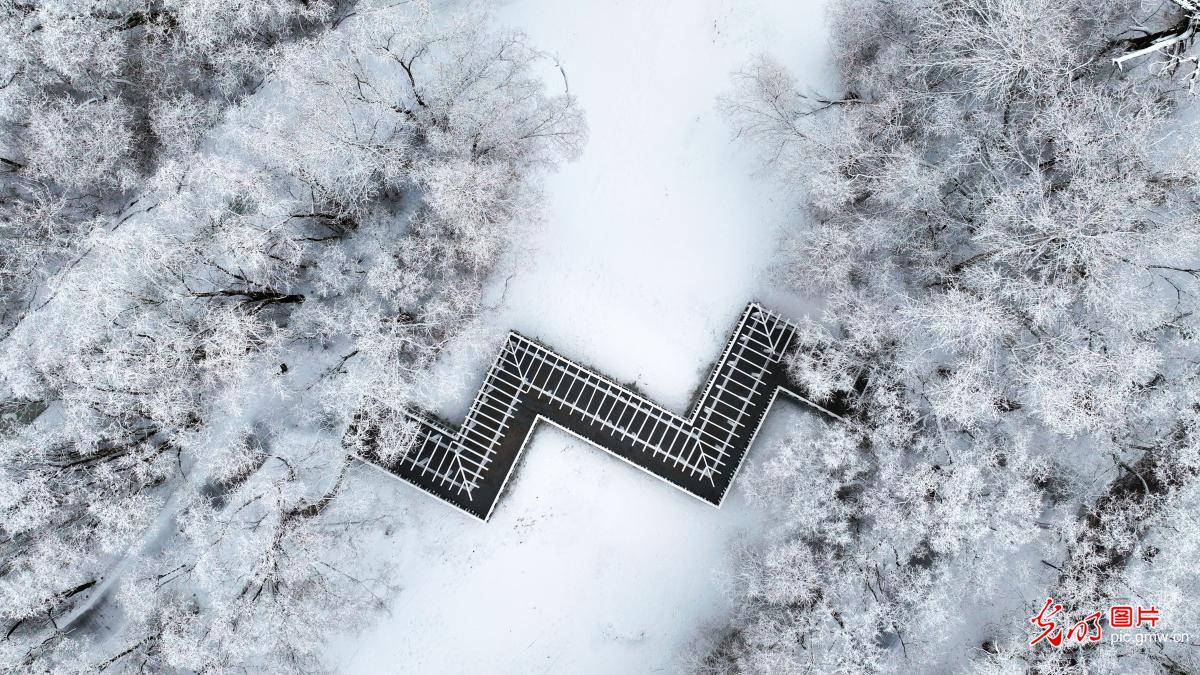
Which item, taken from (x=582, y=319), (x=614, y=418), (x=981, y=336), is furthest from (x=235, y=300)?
(x=981, y=336)

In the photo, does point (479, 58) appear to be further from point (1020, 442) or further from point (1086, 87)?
point (1020, 442)

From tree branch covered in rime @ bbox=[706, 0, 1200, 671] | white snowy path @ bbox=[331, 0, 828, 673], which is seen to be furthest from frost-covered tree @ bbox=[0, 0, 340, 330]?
tree branch covered in rime @ bbox=[706, 0, 1200, 671]

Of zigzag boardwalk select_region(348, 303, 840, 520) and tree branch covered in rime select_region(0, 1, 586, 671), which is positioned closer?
Result: tree branch covered in rime select_region(0, 1, 586, 671)

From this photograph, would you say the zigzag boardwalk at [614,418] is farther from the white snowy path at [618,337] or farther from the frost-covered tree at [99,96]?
the frost-covered tree at [99,96]

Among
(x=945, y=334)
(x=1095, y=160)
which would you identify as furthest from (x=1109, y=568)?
(x=1095, y=160)

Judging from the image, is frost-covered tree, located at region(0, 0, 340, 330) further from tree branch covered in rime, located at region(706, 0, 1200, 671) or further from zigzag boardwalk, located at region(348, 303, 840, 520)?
tree branch covered in rime, located at region(706, 0, 1200, 671)

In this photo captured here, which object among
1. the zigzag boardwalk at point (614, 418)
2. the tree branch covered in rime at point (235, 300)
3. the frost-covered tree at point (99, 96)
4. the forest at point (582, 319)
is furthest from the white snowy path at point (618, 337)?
the frost-covered tree at point (99, 96)

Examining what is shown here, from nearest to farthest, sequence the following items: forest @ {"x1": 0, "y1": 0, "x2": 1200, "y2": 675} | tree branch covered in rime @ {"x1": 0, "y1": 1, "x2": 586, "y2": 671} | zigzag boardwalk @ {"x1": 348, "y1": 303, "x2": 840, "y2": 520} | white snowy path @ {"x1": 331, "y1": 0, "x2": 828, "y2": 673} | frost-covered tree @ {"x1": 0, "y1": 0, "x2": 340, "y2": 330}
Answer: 1. forest @ {"x1": 0, "y1": 0, "x2": 1200, "y2": 675}
2. tree branch covered in rime @ {"x1": 0, "y1": 1, "x2": 586, "y2": 671}
3. frost-covered tree @ {"x1": 0, "y1": 0, "x2": 340, "y2": 330}
4. zigzag boardwalk @ {"x1": 348, "y1": 303, "x2": 840, "y2": 520}
5. white snowy path @ {"x1": 331, "y1": 0, "x2": 828, "y2": 673}

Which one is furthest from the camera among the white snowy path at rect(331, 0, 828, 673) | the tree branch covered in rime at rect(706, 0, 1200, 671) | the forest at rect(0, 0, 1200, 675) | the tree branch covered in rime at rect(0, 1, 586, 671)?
the white snowy path at rect(331, 0, 828, 673)
